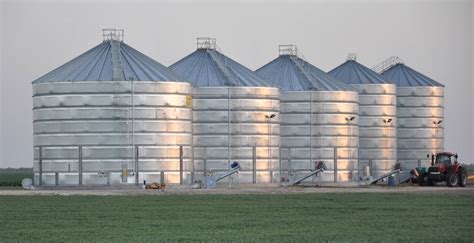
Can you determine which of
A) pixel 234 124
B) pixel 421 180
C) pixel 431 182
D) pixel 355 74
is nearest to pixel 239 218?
pixel 234 124

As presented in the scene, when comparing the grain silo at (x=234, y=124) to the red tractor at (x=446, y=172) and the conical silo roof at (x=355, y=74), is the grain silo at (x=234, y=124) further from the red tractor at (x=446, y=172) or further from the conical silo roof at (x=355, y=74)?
the conical silo roof at (x=355, y=74)

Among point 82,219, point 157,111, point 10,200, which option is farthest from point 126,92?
point 82,219

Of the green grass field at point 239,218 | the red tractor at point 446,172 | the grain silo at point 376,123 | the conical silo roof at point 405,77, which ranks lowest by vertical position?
the green grass field at point 239,218

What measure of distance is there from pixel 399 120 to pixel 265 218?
60.9m

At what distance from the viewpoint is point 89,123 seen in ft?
272

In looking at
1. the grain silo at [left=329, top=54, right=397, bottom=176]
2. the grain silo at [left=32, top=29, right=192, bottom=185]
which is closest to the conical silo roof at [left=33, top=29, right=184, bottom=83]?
the grain silo at [left=32, top=29, right=192, bottom=185]

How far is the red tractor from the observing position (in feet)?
295

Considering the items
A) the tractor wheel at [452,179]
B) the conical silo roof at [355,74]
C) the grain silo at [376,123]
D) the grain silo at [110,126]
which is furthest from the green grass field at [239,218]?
the conical silo roof at [355,74]

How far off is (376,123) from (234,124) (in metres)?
19.2

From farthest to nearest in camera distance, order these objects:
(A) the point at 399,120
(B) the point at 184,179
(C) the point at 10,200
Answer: (A) the point at 399,120
(B) the point at 184,179
(C) the point at 10,200

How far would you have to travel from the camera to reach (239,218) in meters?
51.6

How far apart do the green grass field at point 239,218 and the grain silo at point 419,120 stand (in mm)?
39214

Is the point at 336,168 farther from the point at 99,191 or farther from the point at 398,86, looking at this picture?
the point at 99,191

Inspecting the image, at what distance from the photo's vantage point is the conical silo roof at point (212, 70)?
91.6 m
